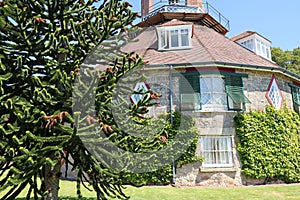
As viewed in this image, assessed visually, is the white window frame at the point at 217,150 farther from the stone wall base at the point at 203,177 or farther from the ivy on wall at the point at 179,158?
the ivy on wall at the point at 179,158

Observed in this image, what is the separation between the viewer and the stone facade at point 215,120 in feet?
54.4

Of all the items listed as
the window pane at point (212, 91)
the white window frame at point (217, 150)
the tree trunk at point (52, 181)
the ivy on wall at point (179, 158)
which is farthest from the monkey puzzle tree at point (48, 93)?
the window pane at point (212, 91)

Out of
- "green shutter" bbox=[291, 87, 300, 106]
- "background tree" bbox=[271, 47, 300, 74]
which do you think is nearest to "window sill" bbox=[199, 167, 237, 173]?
"green shutter" bbox=[291, 87, 300, 106]

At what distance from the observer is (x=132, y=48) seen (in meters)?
22.5

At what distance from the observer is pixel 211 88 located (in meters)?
17.8

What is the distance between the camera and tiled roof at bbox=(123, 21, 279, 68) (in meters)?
18.5

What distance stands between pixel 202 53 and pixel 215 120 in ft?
16.0

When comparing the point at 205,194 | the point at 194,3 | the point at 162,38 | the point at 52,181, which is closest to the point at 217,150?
the point at 205,194

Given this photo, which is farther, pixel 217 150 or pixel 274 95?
pixel 274 95

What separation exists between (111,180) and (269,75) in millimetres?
15392

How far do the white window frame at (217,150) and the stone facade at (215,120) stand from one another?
8.3 inches

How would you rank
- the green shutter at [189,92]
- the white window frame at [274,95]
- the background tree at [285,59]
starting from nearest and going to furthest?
the green shutter at [189,92] < the white window frame at [274,95] < the background tree at [285,59]

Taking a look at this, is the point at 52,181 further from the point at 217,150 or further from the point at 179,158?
the point at 217,150

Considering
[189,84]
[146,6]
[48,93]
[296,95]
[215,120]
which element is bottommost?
[215,120]
